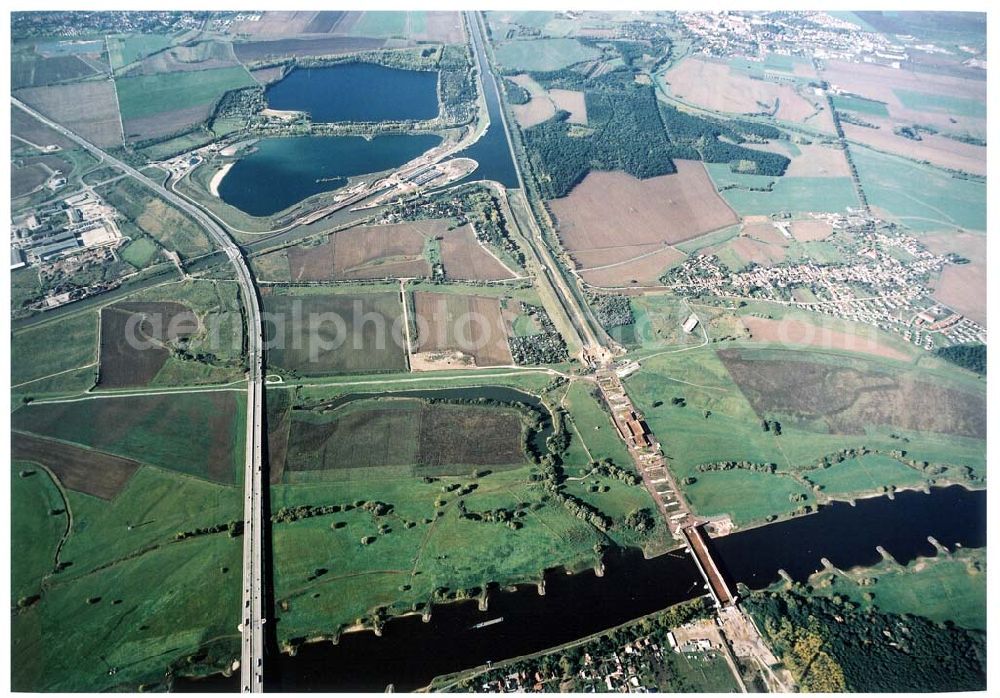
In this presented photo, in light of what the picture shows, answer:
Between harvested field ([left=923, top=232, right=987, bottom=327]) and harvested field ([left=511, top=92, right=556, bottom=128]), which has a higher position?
harvested field ([left=511, top=92, right=556, bottom=128])

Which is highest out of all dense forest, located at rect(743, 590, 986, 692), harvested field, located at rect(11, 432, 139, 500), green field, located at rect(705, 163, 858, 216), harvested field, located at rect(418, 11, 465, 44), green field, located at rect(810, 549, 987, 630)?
harvested field, located at rect(418, 11, 465, 44)

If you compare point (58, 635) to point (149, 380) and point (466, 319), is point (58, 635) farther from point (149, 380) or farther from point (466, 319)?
point (466, 319)

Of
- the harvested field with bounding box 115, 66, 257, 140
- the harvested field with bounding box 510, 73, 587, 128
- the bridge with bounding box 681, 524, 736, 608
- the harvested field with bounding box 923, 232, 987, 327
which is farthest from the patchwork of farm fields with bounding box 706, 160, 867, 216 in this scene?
the harvested field with bounding box 115, 66, 257, 140

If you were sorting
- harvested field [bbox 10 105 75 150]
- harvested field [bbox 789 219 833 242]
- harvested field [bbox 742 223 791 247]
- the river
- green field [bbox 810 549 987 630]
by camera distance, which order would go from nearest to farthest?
1. green field [bbox 810 549 987 630]
2. harvested field [bbox 742 223 791 247]
3. harvested field [bbox 789 219 833 242]
4. harvested field [bbox 10 105 75 150]
5. the river

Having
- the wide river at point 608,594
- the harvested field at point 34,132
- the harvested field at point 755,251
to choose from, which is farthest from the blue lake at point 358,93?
the wide river at point 608,594

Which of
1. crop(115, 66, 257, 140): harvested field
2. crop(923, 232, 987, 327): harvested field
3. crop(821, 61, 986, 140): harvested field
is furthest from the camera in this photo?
crop(821, 61, 986, 140): harvested field

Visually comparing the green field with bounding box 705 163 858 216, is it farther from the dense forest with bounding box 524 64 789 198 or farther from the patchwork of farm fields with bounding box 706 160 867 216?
the dense forest with bounding box 524 64 789 198

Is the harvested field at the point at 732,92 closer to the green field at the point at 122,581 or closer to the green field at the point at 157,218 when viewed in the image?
the green field at the point at 157,218
